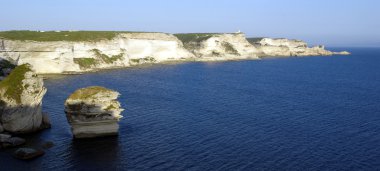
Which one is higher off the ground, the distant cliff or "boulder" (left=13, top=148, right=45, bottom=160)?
the distant cliff

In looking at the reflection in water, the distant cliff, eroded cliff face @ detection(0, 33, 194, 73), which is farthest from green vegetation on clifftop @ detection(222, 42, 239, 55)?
the reflection in water

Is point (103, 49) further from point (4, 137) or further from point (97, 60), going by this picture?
point (4, 137)

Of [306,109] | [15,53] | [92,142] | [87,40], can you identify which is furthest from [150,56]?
[92,142]

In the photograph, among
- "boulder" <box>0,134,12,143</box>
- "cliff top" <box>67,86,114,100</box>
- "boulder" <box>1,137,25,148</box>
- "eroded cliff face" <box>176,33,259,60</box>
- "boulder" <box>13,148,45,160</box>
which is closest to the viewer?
"boulder" <box>13,148,45,160</box>

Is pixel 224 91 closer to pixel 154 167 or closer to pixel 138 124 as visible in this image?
pixel 138 124

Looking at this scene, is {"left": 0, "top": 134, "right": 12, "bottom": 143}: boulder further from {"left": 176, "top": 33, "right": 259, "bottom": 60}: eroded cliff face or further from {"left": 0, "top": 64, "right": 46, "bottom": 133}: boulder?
{"left": 176, "top": 33, "right": 259, "bottom": 60}: eroded cliff face
